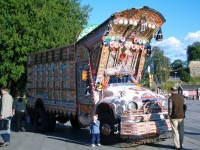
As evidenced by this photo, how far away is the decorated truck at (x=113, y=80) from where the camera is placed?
8562 millimetres

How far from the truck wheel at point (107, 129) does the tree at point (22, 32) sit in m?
9.37

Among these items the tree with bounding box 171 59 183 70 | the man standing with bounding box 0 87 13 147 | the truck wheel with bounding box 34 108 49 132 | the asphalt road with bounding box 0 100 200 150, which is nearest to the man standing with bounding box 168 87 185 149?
the asphalt road with bounding box 0 100 200 150

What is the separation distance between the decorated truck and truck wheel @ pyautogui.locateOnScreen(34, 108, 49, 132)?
0.14m

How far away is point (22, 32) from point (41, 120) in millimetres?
6691

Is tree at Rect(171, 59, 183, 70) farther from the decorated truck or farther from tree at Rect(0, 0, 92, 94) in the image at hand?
the decorated truck

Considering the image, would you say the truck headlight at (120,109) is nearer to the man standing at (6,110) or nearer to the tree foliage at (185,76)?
the man standing at (6,110)

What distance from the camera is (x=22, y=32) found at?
677 inches

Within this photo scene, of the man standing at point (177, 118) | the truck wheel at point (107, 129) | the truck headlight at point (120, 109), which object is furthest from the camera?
the truck wheel at point (107, 129)

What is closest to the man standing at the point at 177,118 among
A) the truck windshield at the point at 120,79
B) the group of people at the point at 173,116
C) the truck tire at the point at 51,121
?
the group of people at the point at 173,116

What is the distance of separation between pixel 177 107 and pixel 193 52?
12936cm

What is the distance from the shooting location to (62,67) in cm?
1138

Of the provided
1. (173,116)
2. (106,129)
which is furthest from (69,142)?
(173,116)

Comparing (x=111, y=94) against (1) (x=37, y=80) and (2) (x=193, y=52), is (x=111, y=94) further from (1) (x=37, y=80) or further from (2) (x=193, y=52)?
(2) (x=193, y=52)

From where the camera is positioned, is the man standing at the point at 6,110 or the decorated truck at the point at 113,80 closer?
the decorated truck at the point at 113,80
